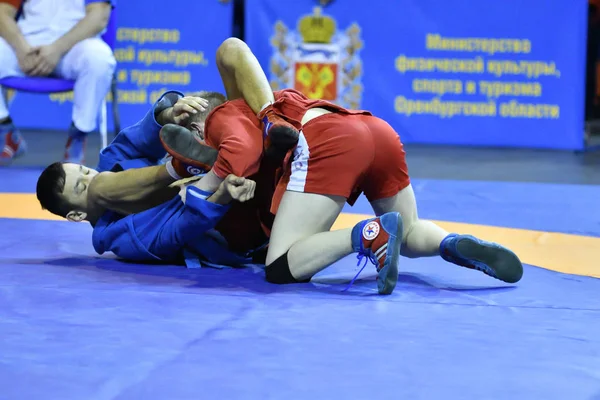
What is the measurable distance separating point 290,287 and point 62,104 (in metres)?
5.07

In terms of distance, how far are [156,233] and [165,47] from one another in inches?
170

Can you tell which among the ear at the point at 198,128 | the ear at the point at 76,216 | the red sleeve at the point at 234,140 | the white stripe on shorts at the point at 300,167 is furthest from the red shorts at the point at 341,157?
the ear at the point at 76,216

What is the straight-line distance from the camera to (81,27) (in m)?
5.66

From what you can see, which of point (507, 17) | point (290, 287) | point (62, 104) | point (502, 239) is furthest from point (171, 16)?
point (290, 287)

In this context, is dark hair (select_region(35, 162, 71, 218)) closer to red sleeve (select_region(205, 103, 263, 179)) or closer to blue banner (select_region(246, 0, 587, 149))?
red sleeve (select_region(205, 103, 263, 179))

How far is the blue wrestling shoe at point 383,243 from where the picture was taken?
2611 mm

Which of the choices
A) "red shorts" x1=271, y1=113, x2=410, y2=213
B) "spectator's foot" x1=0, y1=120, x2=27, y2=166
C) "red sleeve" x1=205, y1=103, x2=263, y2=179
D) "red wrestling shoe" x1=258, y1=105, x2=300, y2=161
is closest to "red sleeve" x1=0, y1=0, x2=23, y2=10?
"spectator's foot" x1=0, y1=120, x2=27, y2=166

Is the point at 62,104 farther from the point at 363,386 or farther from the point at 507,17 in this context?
the point at 363,386

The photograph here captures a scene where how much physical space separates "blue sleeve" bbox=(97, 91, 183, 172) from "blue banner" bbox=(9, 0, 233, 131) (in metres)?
3.80

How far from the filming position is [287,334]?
2246 mm

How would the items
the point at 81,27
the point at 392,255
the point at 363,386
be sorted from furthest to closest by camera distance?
the point at 81,27
the point at 392,255
the point at 363,386

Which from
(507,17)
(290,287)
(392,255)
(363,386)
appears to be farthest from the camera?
(507,17)

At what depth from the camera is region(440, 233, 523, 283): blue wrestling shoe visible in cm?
272

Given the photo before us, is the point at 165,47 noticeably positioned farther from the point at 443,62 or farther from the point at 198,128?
the point at 198,128
